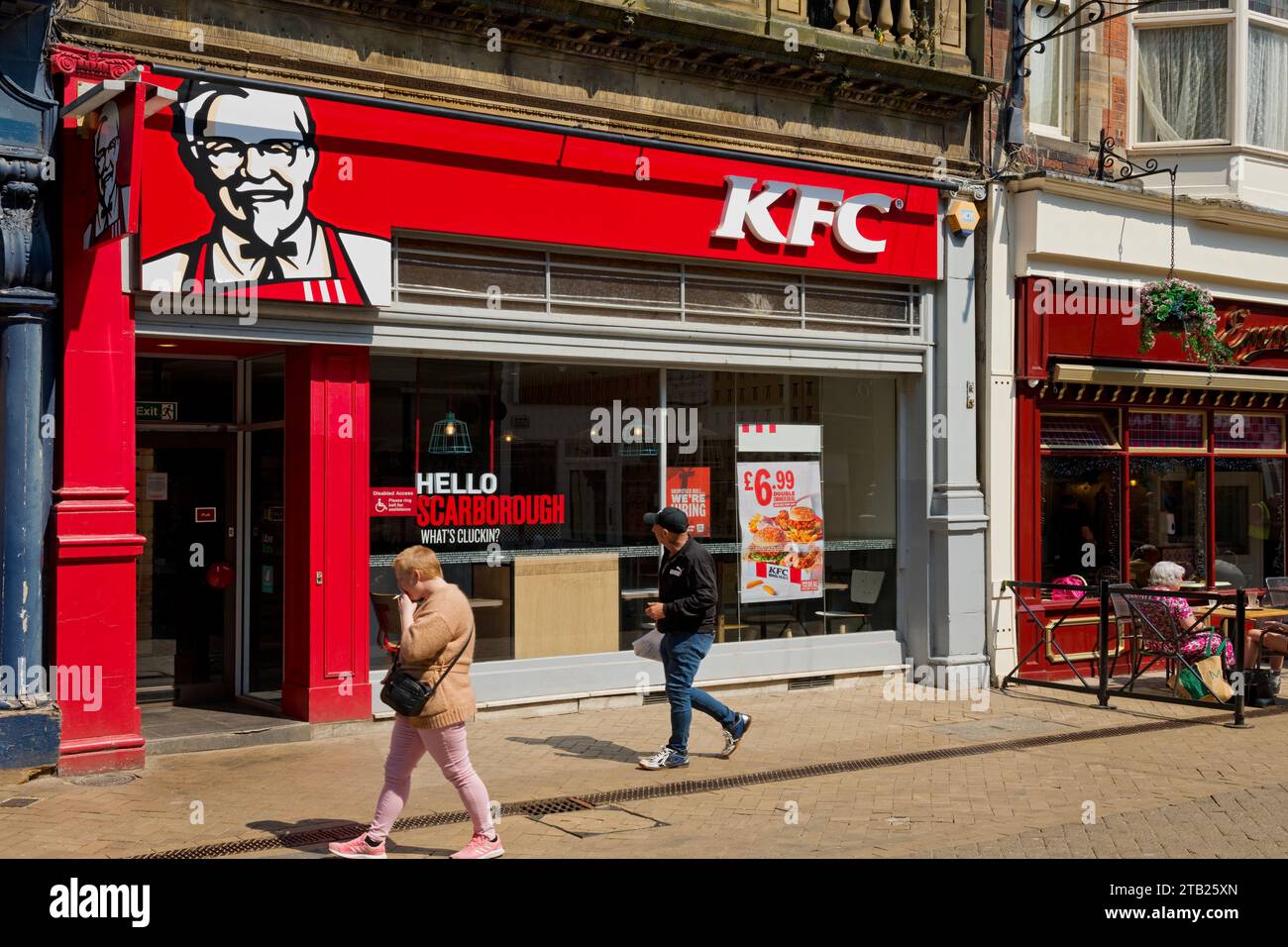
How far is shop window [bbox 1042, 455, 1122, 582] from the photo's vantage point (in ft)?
46.9

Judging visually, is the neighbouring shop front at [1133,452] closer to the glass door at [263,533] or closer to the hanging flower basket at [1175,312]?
the hanging flower basket at [1175,312]

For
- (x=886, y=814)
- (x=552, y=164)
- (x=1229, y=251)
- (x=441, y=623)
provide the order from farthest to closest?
1. (x=1229, y=251)
2. (x=552, y=164)
3. (x=886, y=814)
4. (x=441, y=623)

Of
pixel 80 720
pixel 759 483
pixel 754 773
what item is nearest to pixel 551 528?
pixel 759 483

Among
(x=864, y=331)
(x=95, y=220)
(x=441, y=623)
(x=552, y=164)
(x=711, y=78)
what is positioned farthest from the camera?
(x=864, y=331)

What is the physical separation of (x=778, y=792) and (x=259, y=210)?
17.7ft

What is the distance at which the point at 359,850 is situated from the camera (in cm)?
702

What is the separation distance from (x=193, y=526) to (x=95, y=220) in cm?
311

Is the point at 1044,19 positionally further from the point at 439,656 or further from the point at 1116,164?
the point at 439,656

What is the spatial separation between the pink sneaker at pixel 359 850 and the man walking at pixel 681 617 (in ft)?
9.22

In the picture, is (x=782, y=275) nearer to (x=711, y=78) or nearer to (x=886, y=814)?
(x=711, y=78)

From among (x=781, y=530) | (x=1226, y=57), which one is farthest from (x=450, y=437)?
(x=1226, y=57)

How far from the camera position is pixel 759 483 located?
42.4 feet

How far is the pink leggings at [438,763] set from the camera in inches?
271

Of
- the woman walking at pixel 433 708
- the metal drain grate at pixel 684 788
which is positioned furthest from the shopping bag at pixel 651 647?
the woman walking at pixel 433 708
